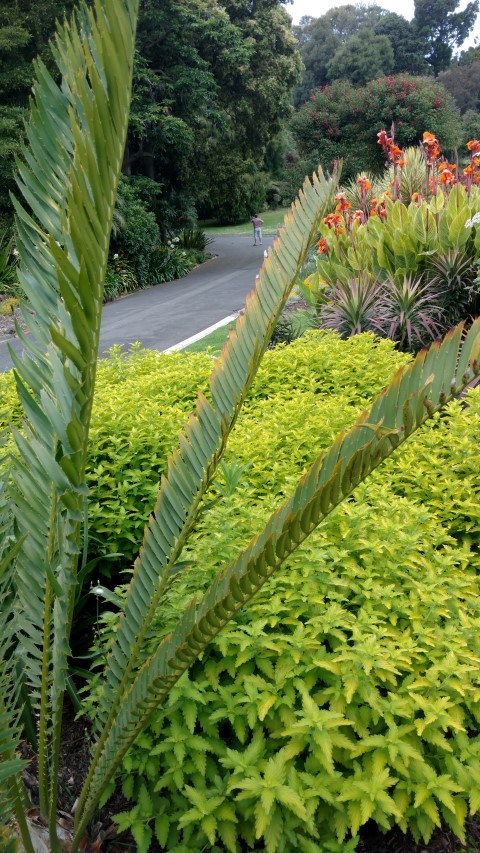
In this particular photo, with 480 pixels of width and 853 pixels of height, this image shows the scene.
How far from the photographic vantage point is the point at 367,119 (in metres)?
24.3

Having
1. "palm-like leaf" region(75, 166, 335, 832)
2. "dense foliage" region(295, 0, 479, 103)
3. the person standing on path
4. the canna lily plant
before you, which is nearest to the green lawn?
the person standing on path

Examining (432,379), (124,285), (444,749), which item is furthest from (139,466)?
(124,285)

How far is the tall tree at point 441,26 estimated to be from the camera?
55.7m

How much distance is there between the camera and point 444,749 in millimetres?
1901

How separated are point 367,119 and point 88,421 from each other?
84.9 feet

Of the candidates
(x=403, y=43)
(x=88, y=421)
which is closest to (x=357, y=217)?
(x=88, y=421)

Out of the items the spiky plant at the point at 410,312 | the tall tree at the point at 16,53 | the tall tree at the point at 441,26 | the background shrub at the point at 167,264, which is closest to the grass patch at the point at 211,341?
the spiky plant at the point at 410,312

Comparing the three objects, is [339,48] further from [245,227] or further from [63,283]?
[63,283]

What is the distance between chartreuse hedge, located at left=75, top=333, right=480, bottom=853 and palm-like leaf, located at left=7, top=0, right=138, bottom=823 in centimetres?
40

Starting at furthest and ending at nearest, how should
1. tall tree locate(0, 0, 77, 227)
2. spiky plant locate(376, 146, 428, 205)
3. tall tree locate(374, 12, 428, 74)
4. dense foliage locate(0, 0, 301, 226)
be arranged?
tall tree locate(374, 12, 428, 74)
dense foliage locate(0, 0, 301, 226)
tall tree locate(0, 0, 77, 227)
spiky plant locate(376, 146, 428, 205)

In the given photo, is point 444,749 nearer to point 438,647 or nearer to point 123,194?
point 438,647

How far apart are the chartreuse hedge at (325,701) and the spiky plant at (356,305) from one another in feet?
14.1

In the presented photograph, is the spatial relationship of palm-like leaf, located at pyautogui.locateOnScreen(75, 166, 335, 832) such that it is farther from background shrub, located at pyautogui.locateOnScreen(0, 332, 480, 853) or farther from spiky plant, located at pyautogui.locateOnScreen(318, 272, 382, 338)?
spiky plant, located at pyautogui.locateOnScreen(318, 272, 382, 338)

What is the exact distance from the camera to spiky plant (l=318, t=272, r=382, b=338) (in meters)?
6.89
